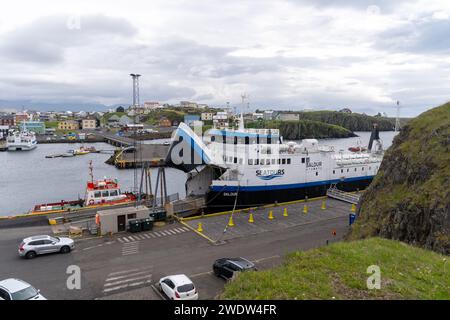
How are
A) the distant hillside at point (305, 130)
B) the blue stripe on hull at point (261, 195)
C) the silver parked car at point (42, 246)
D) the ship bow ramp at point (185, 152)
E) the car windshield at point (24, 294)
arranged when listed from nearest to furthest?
the car windshield at point (24, 294) < the silver parked car at point (42, 246) < the ship bow ramp at point (185, 152) < the blue stripe on hull at point (261, 195) < the distant hillside at point (305, 130)

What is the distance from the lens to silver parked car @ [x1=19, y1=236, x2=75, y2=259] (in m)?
18.5

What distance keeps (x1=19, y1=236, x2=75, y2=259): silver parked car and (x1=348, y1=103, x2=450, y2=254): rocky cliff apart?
16.5 meters

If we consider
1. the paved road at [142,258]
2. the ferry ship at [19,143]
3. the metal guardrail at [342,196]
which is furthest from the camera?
the ferry ship at [19,143]

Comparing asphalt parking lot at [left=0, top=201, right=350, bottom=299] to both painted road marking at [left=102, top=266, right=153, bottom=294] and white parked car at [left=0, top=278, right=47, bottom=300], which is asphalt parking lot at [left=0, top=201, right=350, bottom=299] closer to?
painted road marking at [left=102, top=266, right=153, bottom=294]

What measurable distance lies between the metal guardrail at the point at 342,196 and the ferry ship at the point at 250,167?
35.7 inches

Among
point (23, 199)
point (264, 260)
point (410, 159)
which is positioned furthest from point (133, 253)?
point (23, 199)

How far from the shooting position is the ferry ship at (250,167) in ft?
97.1

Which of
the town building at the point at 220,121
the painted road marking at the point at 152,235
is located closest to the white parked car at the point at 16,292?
the painted road marking at the point at 152,235

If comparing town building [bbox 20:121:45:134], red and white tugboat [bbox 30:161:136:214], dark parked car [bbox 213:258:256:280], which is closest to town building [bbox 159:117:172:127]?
town building [bbox 20:121:45:134]

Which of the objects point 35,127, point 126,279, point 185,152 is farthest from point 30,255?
point 35,127

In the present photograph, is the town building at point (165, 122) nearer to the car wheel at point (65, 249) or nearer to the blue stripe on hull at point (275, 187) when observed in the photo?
the blue stripe on hull at point (275, 187)

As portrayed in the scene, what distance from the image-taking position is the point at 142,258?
1877 centimetres

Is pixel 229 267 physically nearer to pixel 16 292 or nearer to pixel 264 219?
pixel 16 292
